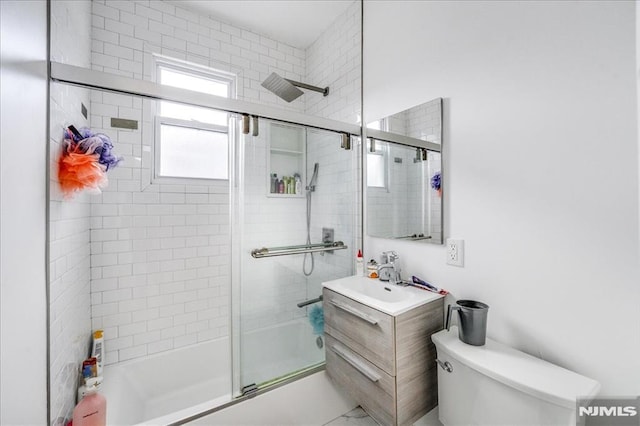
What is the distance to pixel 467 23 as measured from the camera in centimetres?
133

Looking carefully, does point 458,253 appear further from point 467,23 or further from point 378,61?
point 378,61

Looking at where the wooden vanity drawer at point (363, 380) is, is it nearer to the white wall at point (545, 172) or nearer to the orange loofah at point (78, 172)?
the white wall at point (545, 172)

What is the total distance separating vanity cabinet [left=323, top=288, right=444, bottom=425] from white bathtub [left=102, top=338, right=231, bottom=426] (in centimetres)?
74

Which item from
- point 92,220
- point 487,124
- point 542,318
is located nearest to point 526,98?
point 487,124

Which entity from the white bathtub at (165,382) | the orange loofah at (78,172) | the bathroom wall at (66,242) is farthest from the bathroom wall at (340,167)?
the bathroom wall at (66,242)

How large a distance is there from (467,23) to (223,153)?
1.93 metres

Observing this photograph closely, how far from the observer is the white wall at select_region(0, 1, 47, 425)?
70 centimetres

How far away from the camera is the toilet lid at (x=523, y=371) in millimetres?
842

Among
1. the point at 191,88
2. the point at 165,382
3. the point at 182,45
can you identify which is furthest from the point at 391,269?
the point at 182,45

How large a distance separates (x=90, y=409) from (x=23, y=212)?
3.43 ft

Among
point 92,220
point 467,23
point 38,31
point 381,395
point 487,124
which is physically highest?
point 467,23

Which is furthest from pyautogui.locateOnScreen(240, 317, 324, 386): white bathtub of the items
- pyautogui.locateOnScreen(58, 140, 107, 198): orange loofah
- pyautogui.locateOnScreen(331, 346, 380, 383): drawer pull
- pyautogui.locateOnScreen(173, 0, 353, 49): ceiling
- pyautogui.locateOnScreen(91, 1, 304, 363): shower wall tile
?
pyautogui.locateOnScreen(173, 0, 353, 49): ceiling

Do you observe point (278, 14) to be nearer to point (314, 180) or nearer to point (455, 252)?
point (314, 180)

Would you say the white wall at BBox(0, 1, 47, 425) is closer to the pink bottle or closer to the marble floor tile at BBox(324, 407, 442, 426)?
the pink bottle
